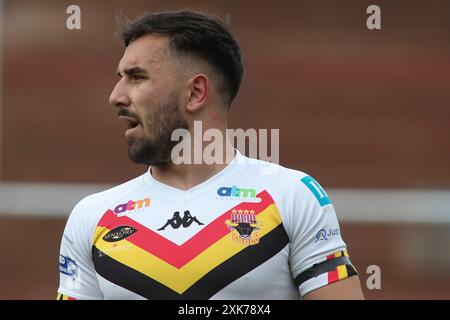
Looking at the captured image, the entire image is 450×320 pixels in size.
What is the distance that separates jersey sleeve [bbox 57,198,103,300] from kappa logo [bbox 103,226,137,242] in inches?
3.8

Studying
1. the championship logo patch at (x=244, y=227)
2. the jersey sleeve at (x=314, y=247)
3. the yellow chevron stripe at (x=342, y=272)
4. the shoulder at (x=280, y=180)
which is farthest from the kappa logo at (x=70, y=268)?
the yellow chevron stripe at (x=342, y=272)

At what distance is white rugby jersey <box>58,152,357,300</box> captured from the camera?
12.3 ft

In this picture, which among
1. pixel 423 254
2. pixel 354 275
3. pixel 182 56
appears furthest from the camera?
pixel 423 254

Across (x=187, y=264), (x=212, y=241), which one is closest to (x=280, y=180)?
(x=212, y=241)

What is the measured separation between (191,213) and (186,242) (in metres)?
0.14

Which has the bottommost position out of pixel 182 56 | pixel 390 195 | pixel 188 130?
pixel 390 195

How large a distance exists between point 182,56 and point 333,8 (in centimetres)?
786

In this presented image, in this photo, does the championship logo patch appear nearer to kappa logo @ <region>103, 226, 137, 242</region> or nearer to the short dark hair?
kappa logo @ <region>103, 226, 137, 242</region>

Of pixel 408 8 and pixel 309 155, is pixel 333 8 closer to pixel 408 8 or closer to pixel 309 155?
pixel 408 8

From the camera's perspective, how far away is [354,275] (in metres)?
3.77

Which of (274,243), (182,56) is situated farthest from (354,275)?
(182,56)

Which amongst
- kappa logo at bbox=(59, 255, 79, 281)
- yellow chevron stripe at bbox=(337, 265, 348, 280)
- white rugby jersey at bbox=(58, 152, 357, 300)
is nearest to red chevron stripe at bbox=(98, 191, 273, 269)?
white rugby jersey at bbox=(58, 152, 357, 300)

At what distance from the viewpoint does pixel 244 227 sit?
12.7ft

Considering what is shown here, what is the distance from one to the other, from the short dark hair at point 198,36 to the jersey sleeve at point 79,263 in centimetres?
86
